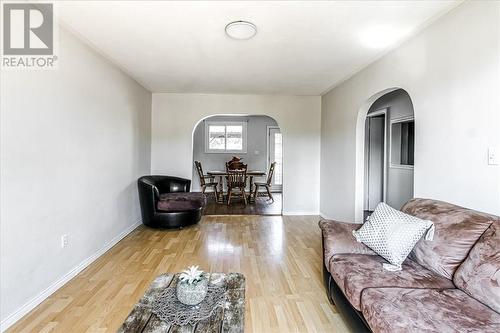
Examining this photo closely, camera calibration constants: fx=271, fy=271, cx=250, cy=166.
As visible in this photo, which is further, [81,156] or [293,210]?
[293,210]

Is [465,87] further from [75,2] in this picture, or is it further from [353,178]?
[75,2]

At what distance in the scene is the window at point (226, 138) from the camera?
8148 mm

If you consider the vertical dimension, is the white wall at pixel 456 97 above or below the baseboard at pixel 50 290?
above

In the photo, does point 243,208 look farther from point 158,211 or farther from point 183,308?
point 183,308

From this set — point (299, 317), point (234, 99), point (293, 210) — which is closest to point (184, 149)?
point (234, 99)

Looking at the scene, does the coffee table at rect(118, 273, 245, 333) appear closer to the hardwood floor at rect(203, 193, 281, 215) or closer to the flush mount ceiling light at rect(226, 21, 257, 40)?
the flush mount ceiling light at rect(226, 21, 257, 40)

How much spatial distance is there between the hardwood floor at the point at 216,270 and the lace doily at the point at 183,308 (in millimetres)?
654

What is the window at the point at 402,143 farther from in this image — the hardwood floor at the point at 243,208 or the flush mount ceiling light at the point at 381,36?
the hardwood floor at the point at 243,208

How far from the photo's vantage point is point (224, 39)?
2738 millimetres

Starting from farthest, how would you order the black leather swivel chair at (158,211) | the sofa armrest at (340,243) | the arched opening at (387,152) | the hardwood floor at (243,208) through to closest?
the hardwood floor at (243,208)
the black leather swivel chair at (158,211)
the arched opening at (387,152)
the sofa armrest at (340,243)

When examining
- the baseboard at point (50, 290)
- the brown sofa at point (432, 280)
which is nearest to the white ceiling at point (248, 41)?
the brown sofa at point (432, 280)

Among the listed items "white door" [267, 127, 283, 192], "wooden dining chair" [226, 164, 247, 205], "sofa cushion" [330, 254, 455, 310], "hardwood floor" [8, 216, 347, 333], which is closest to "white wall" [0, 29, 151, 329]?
"hardwood floor" [8, 216, 347, 333]

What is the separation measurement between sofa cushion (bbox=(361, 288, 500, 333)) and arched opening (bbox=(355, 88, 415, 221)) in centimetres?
247

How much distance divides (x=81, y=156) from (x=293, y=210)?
3779 mm
